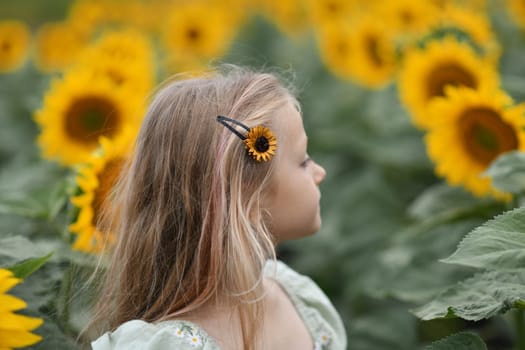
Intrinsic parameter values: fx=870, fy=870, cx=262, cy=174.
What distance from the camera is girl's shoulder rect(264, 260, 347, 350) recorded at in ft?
5.32

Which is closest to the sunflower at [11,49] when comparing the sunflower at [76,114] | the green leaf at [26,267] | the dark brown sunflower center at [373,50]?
the sunflower at [76,114]

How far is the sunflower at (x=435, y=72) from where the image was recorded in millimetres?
2463

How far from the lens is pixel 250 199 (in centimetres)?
141

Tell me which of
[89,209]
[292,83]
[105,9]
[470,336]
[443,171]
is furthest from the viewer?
[105,9]

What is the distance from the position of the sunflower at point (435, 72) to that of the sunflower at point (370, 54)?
70 centimetres

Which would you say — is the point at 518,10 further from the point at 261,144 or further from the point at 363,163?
the point at 261,144

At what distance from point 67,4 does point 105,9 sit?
15.3 ft

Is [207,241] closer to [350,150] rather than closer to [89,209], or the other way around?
[89,209]

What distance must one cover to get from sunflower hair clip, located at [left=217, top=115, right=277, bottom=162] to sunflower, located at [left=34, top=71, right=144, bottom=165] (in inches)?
48.3

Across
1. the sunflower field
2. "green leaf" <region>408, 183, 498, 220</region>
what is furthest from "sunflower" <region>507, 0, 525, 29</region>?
"green leaf" <region>408, 183, 498, 220</region>

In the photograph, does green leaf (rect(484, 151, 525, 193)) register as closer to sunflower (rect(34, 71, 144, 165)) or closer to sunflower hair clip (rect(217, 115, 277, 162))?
sunflower hair clip (rect(217, 115, 277, 162))

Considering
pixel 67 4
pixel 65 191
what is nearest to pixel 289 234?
pixel 65 191

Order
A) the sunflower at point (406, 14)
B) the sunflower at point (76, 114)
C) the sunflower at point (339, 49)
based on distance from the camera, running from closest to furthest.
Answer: the sunflower at point (76, 114), the sunflower at point (406, 14), the sunflower at point (339, 49)

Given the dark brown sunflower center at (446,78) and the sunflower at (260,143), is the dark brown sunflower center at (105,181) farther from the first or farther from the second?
the dark brown sunflower center at (446,78)
